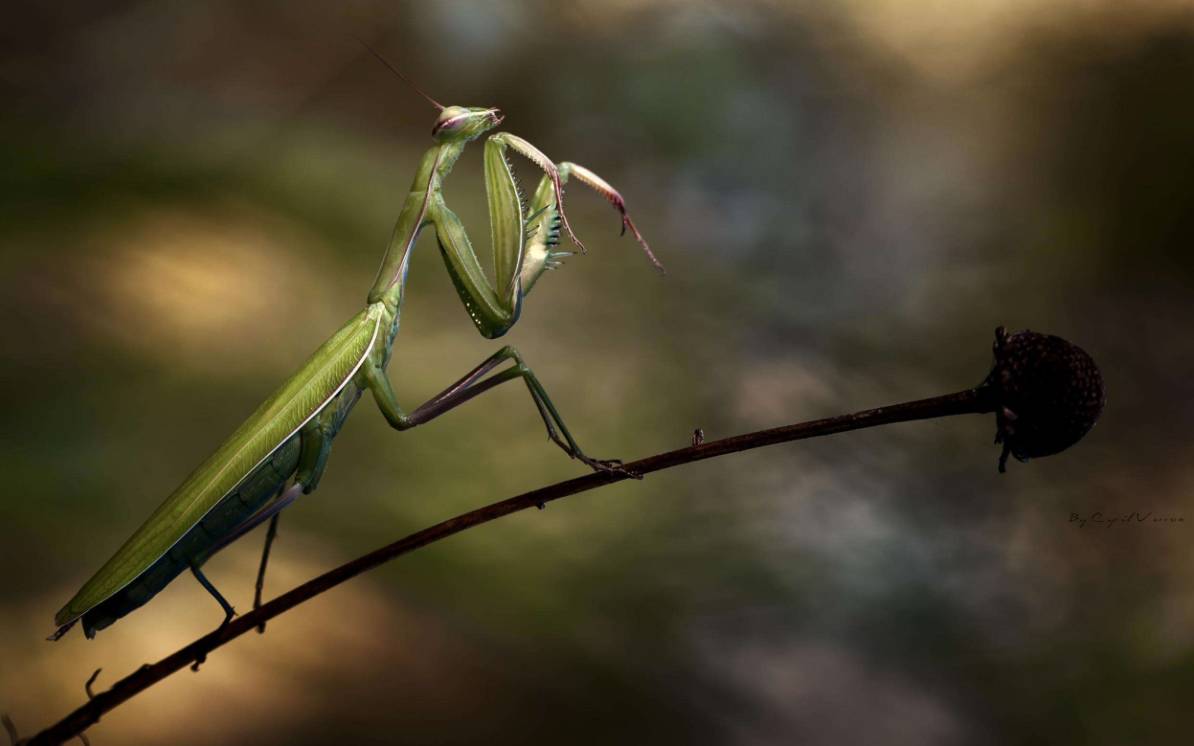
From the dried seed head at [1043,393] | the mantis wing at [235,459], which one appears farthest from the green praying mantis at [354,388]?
the dried seed head at [1043,393]

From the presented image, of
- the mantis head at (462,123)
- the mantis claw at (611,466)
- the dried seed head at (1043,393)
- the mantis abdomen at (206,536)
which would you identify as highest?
the mantis head at (462,123)

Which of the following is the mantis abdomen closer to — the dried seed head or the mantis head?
the mantis head

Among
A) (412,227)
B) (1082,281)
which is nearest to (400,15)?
(412,227)

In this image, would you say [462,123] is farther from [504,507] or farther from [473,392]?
[504,507]

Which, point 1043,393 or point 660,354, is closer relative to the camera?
point 1043,393

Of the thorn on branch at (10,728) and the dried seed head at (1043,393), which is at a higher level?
the dried seed head at (1043,393)

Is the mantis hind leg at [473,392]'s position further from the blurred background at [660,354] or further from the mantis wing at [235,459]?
the blurred background at [660,354]

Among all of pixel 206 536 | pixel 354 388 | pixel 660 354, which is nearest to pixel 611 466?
pixel 354 388

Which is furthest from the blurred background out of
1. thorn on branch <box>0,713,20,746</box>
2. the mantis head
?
the mantis head
